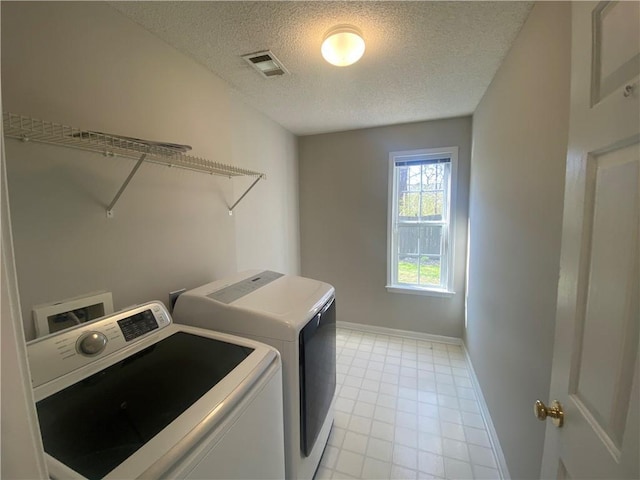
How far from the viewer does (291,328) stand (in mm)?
1098

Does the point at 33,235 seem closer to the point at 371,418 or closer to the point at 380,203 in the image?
the point at 371,418

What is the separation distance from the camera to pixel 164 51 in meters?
1.41

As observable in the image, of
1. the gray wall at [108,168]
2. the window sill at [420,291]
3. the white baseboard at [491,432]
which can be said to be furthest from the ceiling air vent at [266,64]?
the white baseboard at [491,432]

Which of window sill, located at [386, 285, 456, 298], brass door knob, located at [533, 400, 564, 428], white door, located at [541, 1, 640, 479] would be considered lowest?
window sill, located at [386, 285, 456, 298]

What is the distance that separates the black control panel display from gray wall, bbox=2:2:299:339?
0.20m

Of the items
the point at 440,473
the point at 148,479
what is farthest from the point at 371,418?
the point at 148,479

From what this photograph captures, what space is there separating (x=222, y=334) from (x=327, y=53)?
1462 millimetres

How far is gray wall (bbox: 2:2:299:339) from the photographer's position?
3.02ft

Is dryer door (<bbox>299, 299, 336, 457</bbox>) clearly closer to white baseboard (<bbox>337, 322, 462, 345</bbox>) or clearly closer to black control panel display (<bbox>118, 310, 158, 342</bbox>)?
black control panel display (<bbox>118, 310, 158, 342</bbox>)

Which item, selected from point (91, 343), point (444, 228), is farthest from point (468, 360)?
point (91, 343)

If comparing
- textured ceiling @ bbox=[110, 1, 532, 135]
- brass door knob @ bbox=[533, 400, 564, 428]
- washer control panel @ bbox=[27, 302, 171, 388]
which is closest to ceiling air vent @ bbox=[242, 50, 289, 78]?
textured ceiling @ bbox=[110, 1, 532, 135]

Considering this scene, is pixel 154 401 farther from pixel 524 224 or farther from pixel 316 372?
pixel 524 224

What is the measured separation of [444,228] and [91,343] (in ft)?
9.47

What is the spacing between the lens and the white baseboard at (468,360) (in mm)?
1514
